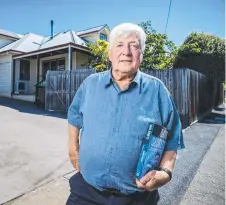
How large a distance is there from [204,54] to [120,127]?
1465 cm

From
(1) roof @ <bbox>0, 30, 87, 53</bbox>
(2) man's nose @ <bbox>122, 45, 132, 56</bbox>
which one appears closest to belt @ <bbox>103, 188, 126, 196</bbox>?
(2) man's nose @ <bbox>122, 45, 132, 56</bbox>

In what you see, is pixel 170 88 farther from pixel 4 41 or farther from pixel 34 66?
pixel 4 41

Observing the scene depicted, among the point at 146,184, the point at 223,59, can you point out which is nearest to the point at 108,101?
the point at 146,184

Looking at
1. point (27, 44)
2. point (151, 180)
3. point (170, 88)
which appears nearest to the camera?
point (151, 180)

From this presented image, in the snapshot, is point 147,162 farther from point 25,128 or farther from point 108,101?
point 25,128

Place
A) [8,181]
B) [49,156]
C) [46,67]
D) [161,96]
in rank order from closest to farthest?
[161,96]
[8,181]
[49,156]
[46,67]

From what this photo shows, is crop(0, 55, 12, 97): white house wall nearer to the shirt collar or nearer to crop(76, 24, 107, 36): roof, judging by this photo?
crop(76, 24, 107, 36): roof

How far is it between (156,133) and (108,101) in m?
0.37

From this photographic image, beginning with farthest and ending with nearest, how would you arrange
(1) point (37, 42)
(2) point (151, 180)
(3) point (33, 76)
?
(1) point (37, 42) < (3) point (33, 76) < (2) point (151, 180)

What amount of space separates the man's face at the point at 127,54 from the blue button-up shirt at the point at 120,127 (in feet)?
0.31

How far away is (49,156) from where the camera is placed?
16.0 ft

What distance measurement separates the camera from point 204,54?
47.9 ft

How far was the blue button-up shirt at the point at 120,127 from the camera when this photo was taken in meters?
1.46

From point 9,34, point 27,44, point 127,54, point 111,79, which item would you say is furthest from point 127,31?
point 9,34
